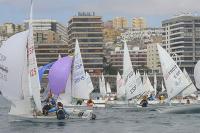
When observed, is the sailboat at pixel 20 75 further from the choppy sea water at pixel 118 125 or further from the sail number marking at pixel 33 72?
the choppy sea water at pixel 118 125

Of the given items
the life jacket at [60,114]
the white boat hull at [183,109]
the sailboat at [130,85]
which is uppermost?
the sailboat at [130,85]

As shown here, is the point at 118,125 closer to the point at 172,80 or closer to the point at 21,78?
the point at 21,78

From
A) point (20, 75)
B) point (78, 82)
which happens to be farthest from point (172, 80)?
point (20, 75)

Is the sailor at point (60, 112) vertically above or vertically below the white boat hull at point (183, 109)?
above

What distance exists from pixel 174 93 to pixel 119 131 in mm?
21451

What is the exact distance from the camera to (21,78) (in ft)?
149

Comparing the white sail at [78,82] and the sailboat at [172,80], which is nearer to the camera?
the sailboat at [172,80]

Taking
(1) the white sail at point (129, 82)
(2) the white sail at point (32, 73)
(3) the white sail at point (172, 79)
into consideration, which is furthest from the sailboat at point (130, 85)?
(2) the white sail at point (32, 73)

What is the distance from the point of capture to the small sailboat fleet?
147 feet

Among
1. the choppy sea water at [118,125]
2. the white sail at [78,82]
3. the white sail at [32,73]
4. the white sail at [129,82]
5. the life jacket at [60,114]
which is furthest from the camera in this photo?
the white sail at [129,82]

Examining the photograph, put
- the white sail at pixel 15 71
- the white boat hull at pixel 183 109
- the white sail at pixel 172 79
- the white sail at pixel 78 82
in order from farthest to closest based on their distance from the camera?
the white sail at pixel 78 82 → the white sail at pixel 172 79 → the white boat hull at pixel 183 109 → the white sail at pixel 15 71

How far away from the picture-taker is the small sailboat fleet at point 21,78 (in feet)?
147

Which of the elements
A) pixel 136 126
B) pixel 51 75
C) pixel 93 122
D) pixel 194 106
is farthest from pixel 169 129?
pixel 51 75

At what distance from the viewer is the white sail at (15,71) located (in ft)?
147
